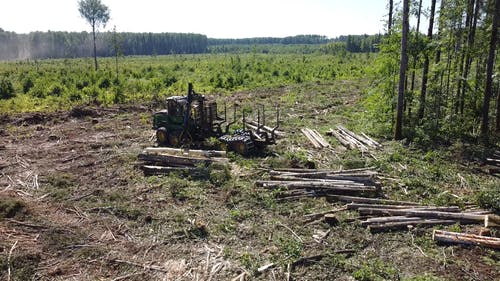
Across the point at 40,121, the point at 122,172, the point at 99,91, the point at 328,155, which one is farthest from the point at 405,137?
the point at 99,91

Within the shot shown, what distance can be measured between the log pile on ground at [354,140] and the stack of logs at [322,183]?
320 cm

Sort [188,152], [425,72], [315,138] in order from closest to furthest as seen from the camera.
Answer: [188,152] < [315,138] < [425,72]

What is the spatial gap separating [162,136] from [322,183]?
25.3 ft

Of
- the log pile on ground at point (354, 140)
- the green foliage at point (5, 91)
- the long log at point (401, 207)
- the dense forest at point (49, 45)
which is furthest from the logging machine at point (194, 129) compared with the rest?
the dense forest at point (49, 45)

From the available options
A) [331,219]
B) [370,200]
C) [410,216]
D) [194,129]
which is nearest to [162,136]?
[194,129]

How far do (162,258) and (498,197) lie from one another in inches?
328

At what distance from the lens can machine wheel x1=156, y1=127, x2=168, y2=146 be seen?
1573 centimetres

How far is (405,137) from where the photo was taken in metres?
16.6

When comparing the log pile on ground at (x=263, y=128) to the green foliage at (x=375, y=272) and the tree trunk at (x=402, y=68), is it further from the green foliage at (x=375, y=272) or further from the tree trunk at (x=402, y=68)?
the green foliage at (x=375, y=272)

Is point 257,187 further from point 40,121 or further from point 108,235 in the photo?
point 40,121

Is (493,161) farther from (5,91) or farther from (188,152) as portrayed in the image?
(5,91)

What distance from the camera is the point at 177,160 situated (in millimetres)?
13375

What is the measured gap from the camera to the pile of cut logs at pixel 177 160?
12.8m

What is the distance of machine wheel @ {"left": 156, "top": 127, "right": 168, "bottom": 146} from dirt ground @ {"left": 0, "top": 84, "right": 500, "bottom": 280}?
2480mm
